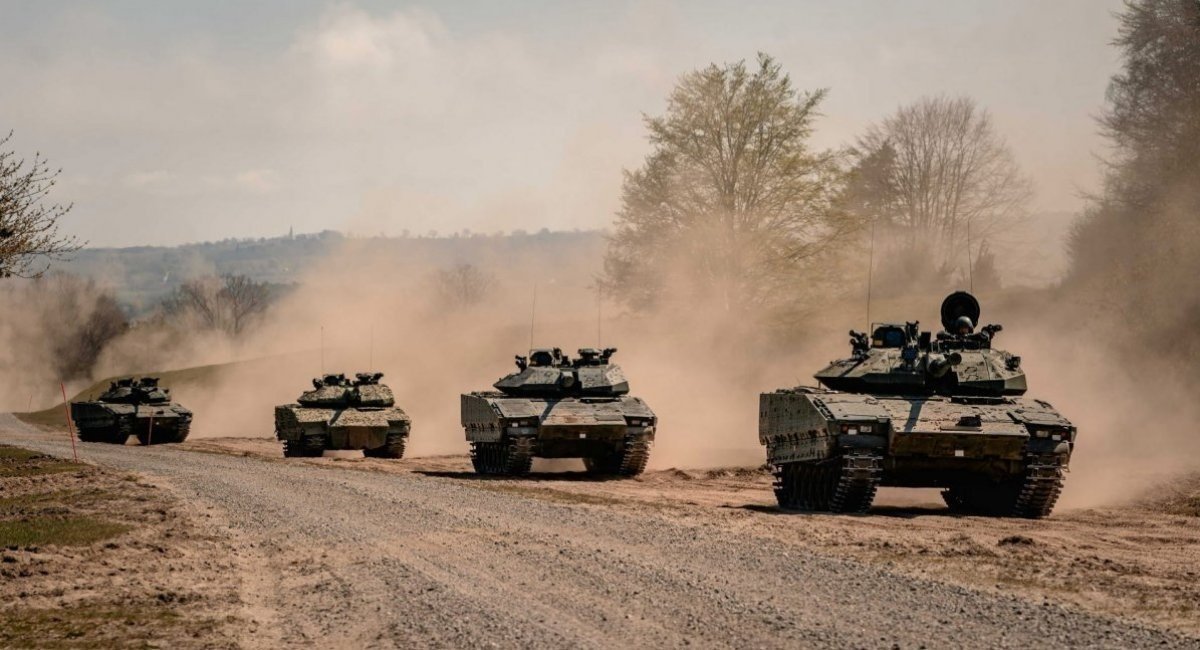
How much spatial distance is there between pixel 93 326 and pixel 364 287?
4200cm

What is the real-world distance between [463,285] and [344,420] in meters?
86.1

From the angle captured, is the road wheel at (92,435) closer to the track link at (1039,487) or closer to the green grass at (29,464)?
the green grass at (29,464)

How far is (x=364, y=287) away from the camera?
366ft

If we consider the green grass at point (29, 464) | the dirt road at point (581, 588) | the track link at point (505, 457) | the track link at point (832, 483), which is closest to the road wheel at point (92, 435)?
the green grass at point (29, 464)

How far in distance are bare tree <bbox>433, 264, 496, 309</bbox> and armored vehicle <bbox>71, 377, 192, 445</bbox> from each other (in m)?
64.6

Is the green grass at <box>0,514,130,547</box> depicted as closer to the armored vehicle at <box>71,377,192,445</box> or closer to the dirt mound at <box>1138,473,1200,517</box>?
the dirt mound at <box>1138,473,1200,517</box>

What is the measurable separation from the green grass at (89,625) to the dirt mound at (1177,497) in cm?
1566

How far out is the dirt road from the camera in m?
10.0

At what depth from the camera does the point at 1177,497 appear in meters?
23.1

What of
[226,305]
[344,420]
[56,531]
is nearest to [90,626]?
[56,531]

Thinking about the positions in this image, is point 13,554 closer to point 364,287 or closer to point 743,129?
point 743,129

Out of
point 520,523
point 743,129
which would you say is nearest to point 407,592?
point 520,523

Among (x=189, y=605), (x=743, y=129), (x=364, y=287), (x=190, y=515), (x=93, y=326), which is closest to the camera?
(x=189, y=605)

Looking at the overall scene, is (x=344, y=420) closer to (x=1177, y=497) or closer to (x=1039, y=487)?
(x=1177, y=497)
